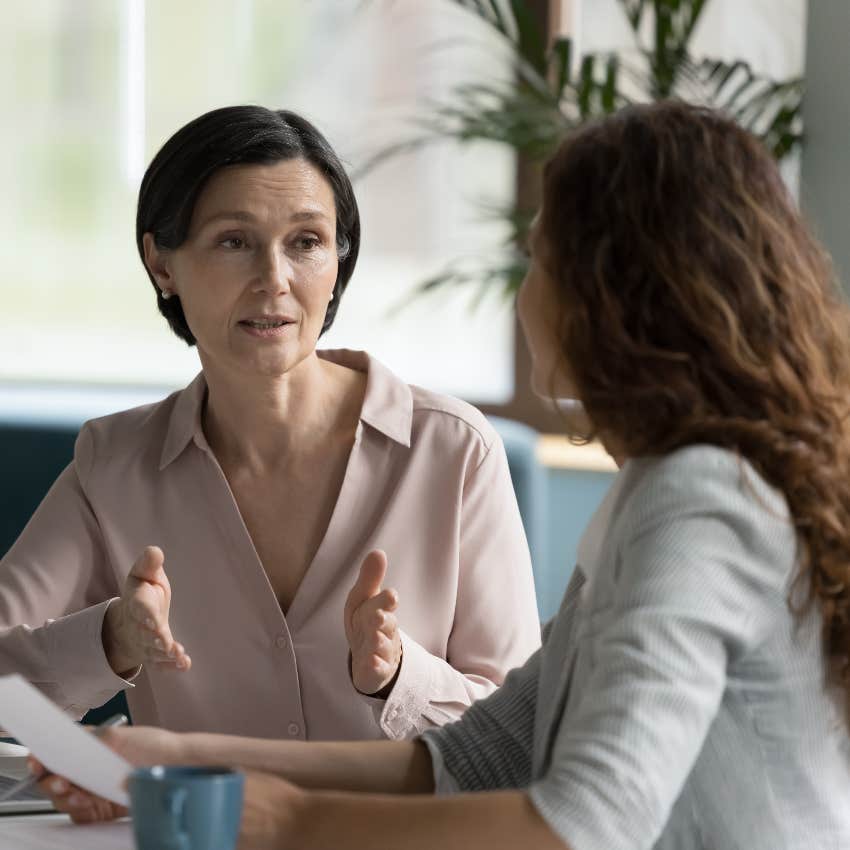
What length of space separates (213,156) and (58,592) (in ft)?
2.07

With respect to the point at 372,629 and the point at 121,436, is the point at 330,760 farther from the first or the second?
the point at 121,436

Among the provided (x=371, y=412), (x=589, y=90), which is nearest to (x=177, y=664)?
(x=371, y=412)

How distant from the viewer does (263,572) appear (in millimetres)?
1878

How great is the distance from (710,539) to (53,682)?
106 cm

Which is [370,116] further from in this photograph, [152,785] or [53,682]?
[152,785]

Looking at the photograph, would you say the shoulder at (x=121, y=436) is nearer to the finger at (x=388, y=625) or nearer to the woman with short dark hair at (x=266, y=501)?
the woman with short dark hair at (x=266, y=501)

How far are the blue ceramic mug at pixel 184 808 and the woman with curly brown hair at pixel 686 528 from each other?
0.09 metres

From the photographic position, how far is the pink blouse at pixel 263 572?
1.86 m

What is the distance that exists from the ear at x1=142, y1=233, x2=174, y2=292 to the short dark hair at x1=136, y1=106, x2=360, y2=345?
12mm

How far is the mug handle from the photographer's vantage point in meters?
0.93

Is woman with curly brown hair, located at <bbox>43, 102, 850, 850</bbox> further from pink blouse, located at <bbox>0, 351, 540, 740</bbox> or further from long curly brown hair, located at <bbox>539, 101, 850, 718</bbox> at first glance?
pink blouse, located at <bbox>0, 351, 540, 740</bbox>

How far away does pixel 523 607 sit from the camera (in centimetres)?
190

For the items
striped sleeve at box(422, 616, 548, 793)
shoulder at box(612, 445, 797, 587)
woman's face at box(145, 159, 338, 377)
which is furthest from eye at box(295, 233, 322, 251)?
shoulder at box(612, 445, 797, 587)

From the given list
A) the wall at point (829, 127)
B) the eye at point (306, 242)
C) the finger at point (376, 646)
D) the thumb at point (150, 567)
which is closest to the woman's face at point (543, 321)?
the finger at point (376, 646)
